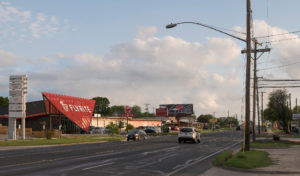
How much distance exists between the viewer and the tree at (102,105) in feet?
581

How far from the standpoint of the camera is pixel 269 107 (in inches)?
3248

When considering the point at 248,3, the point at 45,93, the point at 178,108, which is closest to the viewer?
the point at 248,3

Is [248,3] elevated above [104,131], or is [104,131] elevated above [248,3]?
[248,3]

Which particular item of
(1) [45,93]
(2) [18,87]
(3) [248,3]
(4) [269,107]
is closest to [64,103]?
(1) [45,93]

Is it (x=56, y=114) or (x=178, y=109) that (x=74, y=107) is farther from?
(x=178, y=109)

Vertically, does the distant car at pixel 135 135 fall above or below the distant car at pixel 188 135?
below

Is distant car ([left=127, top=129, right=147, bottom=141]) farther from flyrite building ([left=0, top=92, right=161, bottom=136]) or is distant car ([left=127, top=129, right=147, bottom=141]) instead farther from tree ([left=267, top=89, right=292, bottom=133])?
tree ([left=267, top=89, right=292, bottom=133])

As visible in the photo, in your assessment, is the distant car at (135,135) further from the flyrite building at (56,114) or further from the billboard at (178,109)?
the billboard at (178,109)

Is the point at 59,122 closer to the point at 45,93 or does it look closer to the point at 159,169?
the point at 45,93

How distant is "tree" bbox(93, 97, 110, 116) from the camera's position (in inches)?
6969

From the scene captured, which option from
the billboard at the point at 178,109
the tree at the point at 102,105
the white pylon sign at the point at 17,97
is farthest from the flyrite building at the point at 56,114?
the tree at the point at 102,105

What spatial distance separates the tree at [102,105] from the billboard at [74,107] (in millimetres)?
96066

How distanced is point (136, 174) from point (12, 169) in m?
5.40

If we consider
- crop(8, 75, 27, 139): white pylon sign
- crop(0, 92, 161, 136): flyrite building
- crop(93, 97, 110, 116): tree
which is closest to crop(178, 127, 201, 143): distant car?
crop(8, 75, 27, 139): white pylon sign
